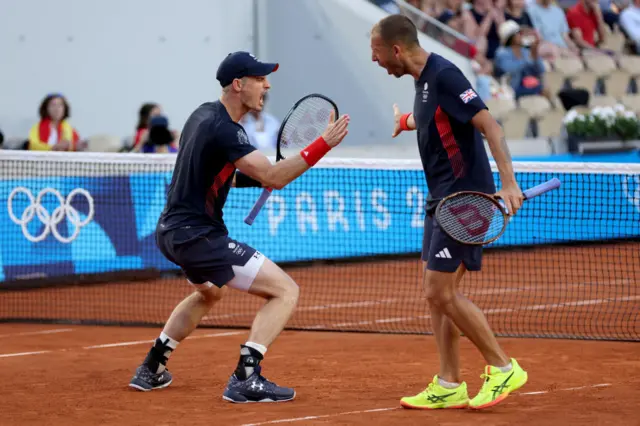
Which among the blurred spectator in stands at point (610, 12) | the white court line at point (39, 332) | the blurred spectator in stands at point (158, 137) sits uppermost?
the blurred spectator in stands at point (610, 12)

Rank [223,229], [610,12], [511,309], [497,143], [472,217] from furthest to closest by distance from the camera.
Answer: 1. [610,12]
2. [511,309]
3. [223,229]
4. [472,217]
5. [497,143]

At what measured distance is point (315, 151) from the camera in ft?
23.1

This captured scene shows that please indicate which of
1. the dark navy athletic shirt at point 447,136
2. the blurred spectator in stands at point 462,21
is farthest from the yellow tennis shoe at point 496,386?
the blurred spectator in stands at point 462,21

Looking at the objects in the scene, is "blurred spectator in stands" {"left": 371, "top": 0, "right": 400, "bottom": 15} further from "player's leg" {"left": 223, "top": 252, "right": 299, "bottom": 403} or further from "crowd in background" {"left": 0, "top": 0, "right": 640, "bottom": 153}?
"player's leg" {"left": 223, "top": 252, "right": 299, "bottom": 403}

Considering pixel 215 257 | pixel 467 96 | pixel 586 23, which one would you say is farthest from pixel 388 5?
pixel 467 96

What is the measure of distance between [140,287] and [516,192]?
7272 mm

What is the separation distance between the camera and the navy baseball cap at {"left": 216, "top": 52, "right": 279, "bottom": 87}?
733cm

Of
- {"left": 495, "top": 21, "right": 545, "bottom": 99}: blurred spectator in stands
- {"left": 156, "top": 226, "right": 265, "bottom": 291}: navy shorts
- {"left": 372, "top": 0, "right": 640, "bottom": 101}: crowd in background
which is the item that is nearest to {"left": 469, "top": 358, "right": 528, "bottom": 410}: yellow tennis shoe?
{"left": 156, "top": 226, "right": 265, "bottom": 291}: navy shorts

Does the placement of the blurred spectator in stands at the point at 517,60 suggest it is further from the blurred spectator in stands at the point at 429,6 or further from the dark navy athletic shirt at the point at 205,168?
the dark navy athletic shirt at the point at 205,168

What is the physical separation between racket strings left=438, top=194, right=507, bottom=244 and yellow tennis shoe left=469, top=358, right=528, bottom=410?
2.51 ft

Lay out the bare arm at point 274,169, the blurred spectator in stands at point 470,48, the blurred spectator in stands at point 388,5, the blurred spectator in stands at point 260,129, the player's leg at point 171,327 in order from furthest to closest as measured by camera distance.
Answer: the blurred spectator in stands at point 470,48 < the blurred spectator in stands at point 388,5 < the blurred spectator in stands at point 260,129 < the player's leg at point 171,327 < the bare arm at point 274,169

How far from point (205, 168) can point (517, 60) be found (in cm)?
1227

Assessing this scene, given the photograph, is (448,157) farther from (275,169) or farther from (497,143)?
(275,169)

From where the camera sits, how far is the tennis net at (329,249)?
37.3 feet
